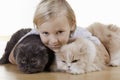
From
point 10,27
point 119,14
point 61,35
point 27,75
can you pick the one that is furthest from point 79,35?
point 10,27

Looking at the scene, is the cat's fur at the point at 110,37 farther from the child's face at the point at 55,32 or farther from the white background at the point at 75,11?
the white background at the point at 75,11

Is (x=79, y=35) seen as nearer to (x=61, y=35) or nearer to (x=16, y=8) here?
(x=61, y=35)

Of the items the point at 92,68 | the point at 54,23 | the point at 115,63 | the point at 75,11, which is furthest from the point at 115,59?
the point at 75,11

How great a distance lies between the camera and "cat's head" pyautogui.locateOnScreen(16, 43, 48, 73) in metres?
0.73

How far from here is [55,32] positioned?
746mm

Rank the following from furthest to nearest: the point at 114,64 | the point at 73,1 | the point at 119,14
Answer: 1. the point at 73,1
2. the point at 119,14
3. the point at 114,64

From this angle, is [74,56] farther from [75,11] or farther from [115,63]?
[75,11]

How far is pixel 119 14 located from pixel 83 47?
1394mm

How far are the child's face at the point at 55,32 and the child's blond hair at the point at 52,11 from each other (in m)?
0.01

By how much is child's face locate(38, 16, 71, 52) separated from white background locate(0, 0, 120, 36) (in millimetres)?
1338

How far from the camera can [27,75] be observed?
728 mm

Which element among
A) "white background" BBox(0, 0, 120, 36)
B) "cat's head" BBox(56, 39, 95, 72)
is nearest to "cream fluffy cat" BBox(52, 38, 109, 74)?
"cat's head" BBox(56, 39, 95, 72)

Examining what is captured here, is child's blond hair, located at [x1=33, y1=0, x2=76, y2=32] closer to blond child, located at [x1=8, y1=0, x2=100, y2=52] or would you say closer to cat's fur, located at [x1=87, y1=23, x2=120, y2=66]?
blond child, located at [x1=8, y1=0, x2=100, y2=52]

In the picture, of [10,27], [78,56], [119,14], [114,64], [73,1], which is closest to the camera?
[78,56]
